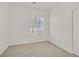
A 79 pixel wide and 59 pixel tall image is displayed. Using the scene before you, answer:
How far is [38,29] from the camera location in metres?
6.32

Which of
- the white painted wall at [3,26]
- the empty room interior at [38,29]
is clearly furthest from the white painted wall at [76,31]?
the white painted wall at [3,26]

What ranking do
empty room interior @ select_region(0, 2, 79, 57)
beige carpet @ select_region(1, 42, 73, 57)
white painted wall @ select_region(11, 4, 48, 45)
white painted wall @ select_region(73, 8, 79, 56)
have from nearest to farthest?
white painted wall @ select_region(73, 8, 79, 56) < beige carpet @ select_region(1, 42, 73, 57) < empty room interior @ select_region(0, 2, 79, 57) < white painted wall @ select_region(11, 4, 48, 45)

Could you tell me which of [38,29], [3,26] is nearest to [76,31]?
[3,26]

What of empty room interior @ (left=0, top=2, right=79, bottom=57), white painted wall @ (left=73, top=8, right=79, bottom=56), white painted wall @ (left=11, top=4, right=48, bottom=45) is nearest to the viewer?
white painted wall @ (left=73, top=8, right=79, bottom=56)

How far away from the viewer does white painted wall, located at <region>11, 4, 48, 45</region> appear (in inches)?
211

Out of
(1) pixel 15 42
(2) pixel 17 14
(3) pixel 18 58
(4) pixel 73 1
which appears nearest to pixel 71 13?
(4) pixel 73 1

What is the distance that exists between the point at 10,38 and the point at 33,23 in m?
1.66

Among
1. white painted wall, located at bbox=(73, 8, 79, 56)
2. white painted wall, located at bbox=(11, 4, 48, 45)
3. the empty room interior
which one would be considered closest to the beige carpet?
the empty room interior

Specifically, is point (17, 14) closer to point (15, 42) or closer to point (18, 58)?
point (15, 42)

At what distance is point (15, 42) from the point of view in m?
5.43

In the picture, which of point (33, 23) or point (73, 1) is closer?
point (73, 1)

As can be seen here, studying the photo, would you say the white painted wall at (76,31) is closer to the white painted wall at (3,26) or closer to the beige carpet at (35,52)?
the beige carpet at (35,52)

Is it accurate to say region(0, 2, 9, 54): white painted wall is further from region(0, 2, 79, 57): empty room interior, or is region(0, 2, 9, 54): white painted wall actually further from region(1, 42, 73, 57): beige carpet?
region(1, 42, 73, 57): beige carpet

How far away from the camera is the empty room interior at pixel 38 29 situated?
372cm
